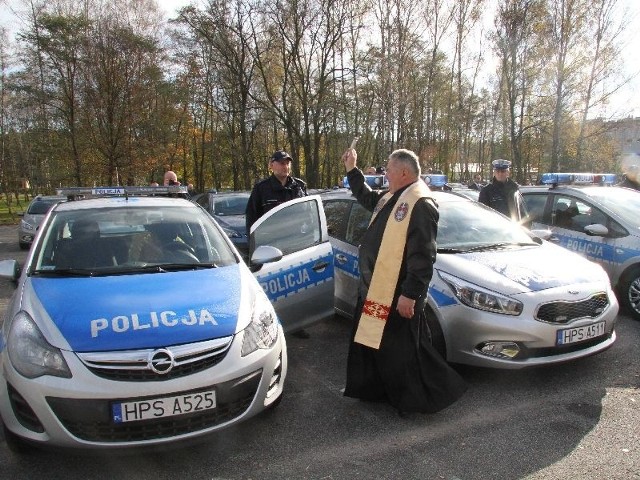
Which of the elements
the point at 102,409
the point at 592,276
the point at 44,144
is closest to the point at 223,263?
the point at 102,409

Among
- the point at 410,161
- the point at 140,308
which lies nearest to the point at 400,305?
the point at 410,161

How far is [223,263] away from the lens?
375 cm

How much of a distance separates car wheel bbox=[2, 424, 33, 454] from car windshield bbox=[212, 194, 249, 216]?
838 cm

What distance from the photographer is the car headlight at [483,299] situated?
12.3 ft

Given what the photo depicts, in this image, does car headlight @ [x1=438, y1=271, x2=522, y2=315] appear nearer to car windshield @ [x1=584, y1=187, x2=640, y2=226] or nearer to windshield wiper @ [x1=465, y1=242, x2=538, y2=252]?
windshield wiper @ [x1=465, y1=242, x2=538, y2=252]

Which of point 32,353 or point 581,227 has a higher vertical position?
point 581,227

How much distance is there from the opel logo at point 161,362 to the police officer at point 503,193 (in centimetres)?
506

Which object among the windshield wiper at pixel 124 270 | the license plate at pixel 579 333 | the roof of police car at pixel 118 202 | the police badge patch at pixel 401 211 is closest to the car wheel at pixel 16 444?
the windshield wiper at pixel 124 270

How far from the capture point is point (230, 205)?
37.8 ft

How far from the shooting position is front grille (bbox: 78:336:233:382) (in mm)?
2596

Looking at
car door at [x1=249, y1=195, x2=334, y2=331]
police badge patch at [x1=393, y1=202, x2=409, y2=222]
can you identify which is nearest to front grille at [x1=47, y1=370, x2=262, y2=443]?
police badge patch at [x1=393, y1=202, x2=409, y2=222]

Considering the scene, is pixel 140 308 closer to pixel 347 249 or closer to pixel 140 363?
pixel 140 363

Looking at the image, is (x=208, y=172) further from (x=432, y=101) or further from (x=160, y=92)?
(x=432, y=101)

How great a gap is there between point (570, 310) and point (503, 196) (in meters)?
2.96
